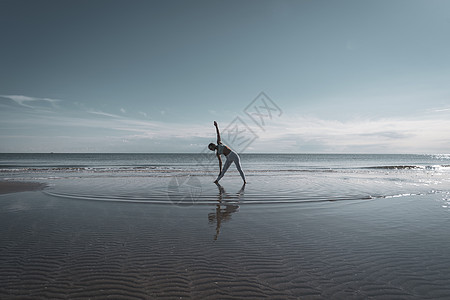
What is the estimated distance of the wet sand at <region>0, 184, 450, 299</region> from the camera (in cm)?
346

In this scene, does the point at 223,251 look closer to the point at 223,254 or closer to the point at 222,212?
the point at 223,254

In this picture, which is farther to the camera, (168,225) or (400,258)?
(168,225)

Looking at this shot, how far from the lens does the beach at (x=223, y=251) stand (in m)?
3.47

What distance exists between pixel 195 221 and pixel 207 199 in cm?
336

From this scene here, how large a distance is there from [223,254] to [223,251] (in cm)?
15

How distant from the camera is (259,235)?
580 cm

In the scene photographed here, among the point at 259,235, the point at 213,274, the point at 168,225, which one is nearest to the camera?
the point at 213,274

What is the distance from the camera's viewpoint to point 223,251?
4.79m

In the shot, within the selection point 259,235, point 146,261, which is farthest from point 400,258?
point 146,261

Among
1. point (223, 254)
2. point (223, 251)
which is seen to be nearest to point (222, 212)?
point (223, 251)

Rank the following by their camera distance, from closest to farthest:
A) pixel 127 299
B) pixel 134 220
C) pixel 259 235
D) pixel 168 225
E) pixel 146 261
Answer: pixel 127 299, pixel 146 261, pixel 259 235, pixel 168 225, pixel 134 220

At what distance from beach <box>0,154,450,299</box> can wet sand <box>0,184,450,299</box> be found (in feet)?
0.07

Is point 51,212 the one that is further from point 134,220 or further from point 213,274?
point 213,274

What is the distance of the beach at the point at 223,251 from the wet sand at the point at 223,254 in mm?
20
